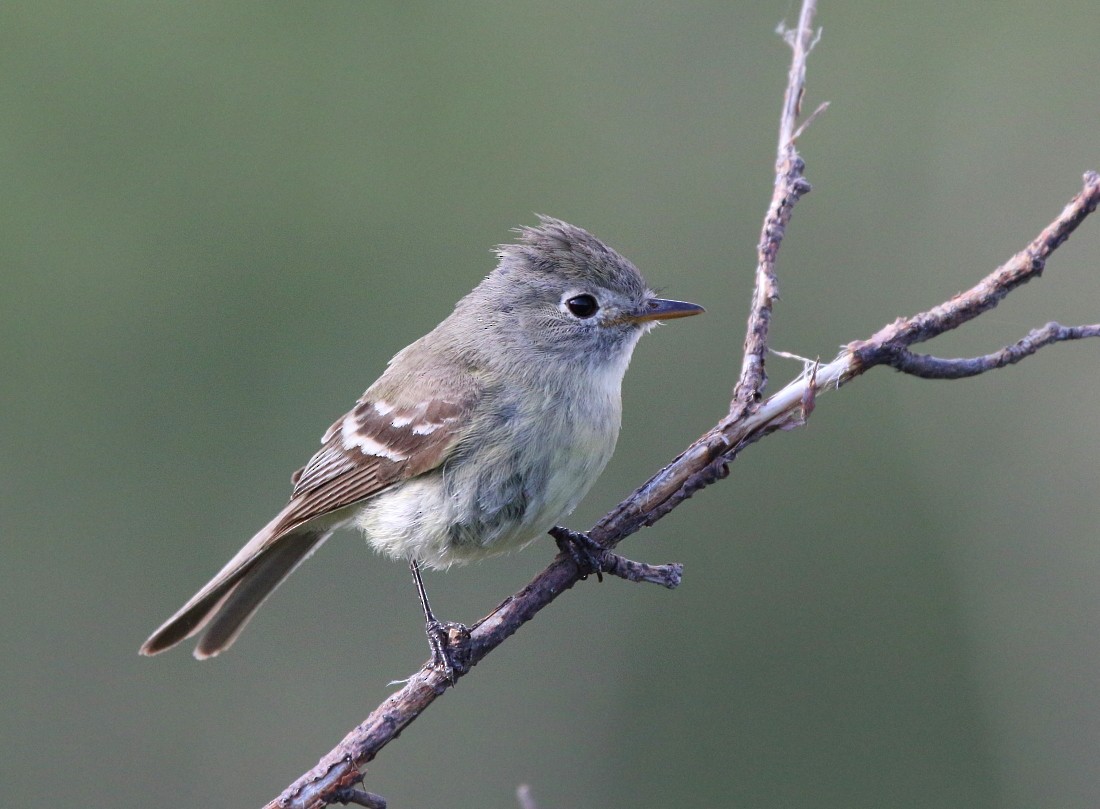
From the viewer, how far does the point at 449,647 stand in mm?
3211

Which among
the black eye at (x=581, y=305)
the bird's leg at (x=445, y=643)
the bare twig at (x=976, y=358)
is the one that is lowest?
the bird's leg at (x=445, y=643)

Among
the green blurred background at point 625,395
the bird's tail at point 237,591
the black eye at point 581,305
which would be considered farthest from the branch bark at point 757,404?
the green blurred background at point 625,395

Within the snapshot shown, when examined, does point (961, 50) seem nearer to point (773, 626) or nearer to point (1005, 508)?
point (1005, 508)

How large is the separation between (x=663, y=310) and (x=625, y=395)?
175 inches

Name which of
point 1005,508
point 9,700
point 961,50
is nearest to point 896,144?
point 961,50

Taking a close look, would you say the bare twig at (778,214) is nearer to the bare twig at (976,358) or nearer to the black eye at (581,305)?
the bare twig at (976,358)

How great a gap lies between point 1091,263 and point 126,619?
7839mm

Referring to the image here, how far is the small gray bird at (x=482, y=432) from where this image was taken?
376 cm

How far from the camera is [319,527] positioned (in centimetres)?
448

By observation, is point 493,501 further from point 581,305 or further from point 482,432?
point 581,305

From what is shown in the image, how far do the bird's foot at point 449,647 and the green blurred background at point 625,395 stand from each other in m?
3.72

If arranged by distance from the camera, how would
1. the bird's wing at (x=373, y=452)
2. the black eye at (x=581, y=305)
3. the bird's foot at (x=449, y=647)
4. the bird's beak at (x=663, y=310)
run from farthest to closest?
the black eye at (x=581, y=305)
the bird's beak at (x=663, y=310)
the bird's wing at (x=373, y=452)
the bird's foot at (x=449, y=647)

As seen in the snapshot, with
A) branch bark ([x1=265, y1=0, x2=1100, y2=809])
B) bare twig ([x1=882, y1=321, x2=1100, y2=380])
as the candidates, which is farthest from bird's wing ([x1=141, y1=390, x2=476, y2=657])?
bare twig ([x1=882, y1=321, x2=1100, y2=380])

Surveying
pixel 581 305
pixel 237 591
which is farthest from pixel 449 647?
pixel 581 305
